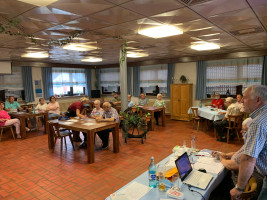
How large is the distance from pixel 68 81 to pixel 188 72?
655 cm

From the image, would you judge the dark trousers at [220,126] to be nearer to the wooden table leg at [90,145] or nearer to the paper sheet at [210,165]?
the paper sheet at [210,165]

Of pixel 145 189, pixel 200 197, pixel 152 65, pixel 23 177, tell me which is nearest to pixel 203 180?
pixel 200 197

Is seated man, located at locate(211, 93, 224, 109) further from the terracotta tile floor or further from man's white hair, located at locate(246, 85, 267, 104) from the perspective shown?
man's white hair, located at locate(246, 85, 267, 104)

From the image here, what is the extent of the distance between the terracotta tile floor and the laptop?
1.57 m

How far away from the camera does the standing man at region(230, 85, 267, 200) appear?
1.58 m

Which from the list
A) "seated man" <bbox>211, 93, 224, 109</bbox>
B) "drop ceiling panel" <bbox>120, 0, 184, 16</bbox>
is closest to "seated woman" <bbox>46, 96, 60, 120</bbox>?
"drop ceiling panel" <bbox>120, 0, 184, 16</bbox>

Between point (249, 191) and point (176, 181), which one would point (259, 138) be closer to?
point (249, 191)

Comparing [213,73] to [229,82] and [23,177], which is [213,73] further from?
[23,177]

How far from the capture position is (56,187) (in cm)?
327

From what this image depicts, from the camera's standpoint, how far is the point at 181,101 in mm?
8445

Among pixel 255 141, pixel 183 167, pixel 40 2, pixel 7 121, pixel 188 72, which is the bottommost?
pixel 7 121

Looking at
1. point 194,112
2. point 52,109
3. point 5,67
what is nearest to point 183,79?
point 194,112

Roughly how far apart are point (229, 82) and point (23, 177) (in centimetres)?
752

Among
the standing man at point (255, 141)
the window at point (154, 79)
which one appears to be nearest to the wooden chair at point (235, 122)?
the standing man at point (255, 141)
